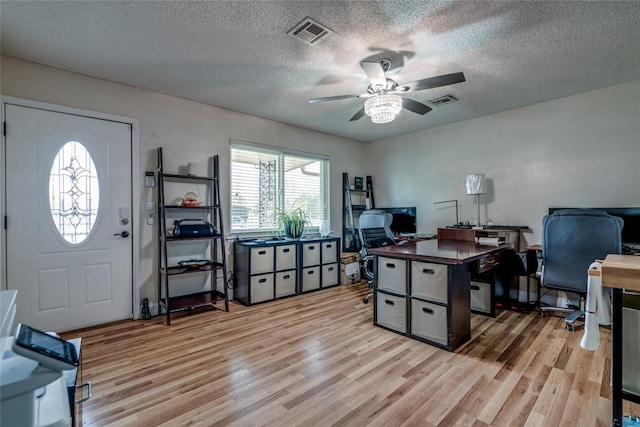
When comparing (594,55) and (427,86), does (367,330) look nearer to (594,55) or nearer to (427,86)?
(427,86)

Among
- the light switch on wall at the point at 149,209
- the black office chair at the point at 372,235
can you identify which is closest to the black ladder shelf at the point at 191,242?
the light switch on wall at the point at 149,209

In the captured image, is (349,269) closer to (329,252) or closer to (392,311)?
(329,252)

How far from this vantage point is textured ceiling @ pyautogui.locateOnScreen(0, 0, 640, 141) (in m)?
2.02

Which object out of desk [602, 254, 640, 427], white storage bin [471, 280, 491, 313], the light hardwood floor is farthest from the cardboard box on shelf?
desk [602, 254, 640, 427]

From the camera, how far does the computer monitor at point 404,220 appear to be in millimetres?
5016

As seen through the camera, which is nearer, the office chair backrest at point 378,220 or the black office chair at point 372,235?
the black office chair at point 372,235

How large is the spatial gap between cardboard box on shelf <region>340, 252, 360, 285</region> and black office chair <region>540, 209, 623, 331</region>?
8.24 ft

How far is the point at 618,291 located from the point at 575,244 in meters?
1.67

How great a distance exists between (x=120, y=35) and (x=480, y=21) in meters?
2.69

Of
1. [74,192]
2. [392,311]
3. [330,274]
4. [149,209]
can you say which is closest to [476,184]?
[392,311]

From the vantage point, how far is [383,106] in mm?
2621

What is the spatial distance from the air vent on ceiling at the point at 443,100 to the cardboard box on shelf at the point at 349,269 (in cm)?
254

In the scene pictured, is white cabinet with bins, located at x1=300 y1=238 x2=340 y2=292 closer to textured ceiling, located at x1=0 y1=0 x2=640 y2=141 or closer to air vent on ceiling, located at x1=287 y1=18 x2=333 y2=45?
textured ceiling, located at x1=0 y1=0 x2=640 y2=141

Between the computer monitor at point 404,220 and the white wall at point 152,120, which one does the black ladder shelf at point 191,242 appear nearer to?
the white wall at point 152,120
